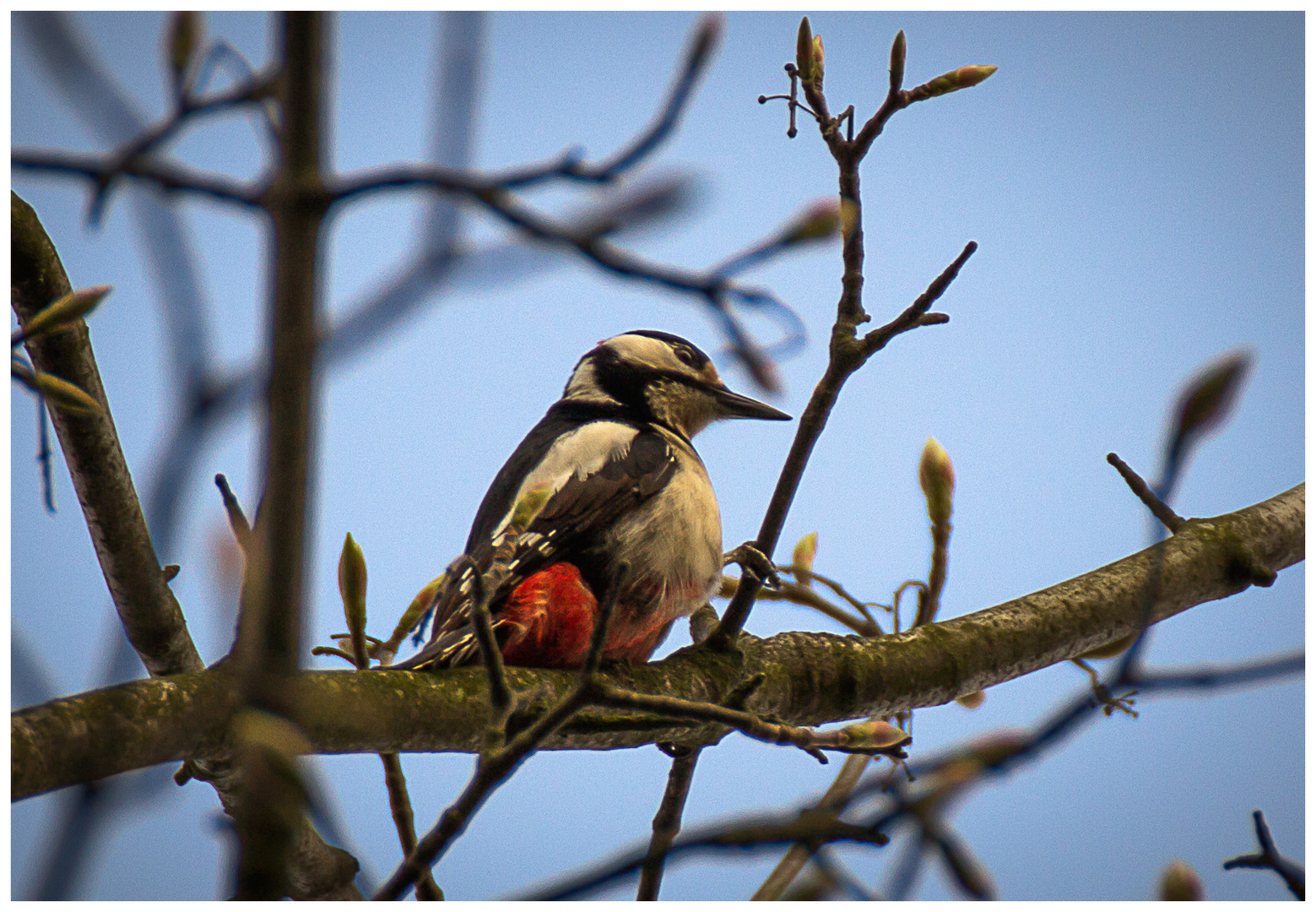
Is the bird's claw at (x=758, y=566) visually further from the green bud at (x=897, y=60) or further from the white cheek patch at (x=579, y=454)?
the green bud at (x=897, y=60)

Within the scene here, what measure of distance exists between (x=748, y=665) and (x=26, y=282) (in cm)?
134

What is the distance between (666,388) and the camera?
3025mm

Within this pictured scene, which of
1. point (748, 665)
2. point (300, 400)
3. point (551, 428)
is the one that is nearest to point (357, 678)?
point (748, 665)

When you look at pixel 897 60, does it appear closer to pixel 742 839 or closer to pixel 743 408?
pixel 742 839

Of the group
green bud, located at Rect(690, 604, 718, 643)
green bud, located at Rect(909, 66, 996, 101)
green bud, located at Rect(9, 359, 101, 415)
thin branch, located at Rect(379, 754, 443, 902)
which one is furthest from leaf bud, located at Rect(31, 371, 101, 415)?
green bud, located at Rect(690, 604, 718, 643)

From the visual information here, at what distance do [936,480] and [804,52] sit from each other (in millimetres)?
752

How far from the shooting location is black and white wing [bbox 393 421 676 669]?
1.96 meters

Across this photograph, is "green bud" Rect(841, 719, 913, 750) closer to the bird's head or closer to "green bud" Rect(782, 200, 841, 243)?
"green bud" Rect(782, 200, 841, 243)

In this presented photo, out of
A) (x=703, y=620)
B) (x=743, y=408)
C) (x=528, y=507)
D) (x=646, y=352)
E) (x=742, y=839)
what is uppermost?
(x=646, y=352)

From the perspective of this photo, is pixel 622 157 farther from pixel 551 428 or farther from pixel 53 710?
pixel 551 428

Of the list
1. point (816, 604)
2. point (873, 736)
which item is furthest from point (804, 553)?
point (873, 736)

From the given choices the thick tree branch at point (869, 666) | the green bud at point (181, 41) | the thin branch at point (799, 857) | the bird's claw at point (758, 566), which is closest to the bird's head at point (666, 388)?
the bird's claw at point (758, 566)

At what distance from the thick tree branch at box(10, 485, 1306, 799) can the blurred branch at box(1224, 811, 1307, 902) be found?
0.43m

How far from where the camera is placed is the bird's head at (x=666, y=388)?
2996mm
